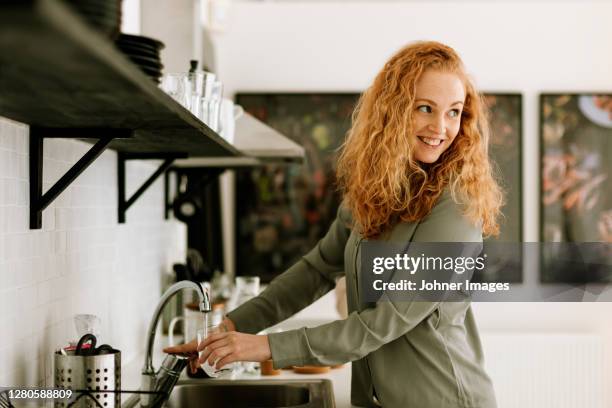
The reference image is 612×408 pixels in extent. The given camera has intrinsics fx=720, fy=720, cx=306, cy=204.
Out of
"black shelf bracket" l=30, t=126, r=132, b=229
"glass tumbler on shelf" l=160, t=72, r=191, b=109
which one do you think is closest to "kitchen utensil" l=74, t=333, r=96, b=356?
"black shelf bracket" l=30, t=126, r=132, b=229

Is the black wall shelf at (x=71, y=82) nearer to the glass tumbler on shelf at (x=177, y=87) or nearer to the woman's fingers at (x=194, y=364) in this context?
the glass tumbler on shelf at (x=177, y=87)

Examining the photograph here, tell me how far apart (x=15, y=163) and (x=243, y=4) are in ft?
8.08

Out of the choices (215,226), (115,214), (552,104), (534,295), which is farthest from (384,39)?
(115,214)

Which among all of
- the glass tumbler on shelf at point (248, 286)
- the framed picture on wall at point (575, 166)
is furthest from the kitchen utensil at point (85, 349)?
the framed picture on wall at point (575, 166)

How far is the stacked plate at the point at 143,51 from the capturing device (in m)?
1.13

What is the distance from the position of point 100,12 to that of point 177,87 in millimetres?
787

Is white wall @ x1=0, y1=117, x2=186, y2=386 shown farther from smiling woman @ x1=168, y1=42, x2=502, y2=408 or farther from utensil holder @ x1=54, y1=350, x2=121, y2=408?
smiling woman @ x1=168, y1=42, x2=502, y2=408

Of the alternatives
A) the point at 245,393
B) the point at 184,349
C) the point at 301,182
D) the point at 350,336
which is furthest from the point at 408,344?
the point at 301,182

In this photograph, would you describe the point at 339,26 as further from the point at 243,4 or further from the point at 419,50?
the point at 419,50

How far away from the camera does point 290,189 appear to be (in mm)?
3479

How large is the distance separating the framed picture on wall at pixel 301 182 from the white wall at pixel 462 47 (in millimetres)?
68

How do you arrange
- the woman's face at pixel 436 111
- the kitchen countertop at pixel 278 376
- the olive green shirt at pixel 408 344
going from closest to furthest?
1. the olive green shirt at pixel 408 344
2. the woman's face at pixel 436 111
3. the kitchen countertop at pixel 278 376

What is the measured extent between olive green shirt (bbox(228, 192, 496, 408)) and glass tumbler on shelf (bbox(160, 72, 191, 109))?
0.48m

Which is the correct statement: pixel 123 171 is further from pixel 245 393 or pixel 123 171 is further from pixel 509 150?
pixel 509 150
